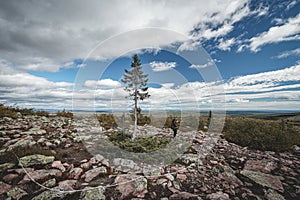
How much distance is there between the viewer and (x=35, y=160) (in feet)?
20.3

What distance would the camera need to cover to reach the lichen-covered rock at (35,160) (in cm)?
595

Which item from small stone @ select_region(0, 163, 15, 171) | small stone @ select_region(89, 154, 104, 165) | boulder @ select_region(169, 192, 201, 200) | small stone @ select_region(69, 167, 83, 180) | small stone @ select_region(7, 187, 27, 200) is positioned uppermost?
small stone @ select_region(0, 163, 15, 171)

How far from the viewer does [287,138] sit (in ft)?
33.0

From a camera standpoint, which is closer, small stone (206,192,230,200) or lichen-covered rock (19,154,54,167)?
small stone (206,192,230,200)

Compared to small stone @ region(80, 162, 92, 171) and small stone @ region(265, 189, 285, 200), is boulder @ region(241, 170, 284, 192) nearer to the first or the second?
small stone @ region(265, 189, 285, 200)

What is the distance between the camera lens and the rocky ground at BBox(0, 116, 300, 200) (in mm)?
4734

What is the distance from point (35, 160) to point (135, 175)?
3.64 m

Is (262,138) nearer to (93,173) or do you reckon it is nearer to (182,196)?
(182,196)

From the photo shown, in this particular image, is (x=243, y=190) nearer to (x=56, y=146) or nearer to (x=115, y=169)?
(x=115, y=169)

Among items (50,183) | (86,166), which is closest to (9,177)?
(50,183)

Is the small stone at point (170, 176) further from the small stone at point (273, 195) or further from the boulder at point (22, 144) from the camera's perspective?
the boulder at point (22, 144)

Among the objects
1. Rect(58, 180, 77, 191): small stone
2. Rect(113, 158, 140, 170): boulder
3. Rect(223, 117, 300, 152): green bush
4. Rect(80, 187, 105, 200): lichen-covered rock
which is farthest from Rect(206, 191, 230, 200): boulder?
Rect(223, 117, 300, 152): green bush

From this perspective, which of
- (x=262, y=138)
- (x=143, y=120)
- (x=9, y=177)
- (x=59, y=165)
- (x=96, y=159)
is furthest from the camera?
(x=143, y=120)

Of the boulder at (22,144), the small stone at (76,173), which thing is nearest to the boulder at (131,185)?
the small stone at (76,173)
